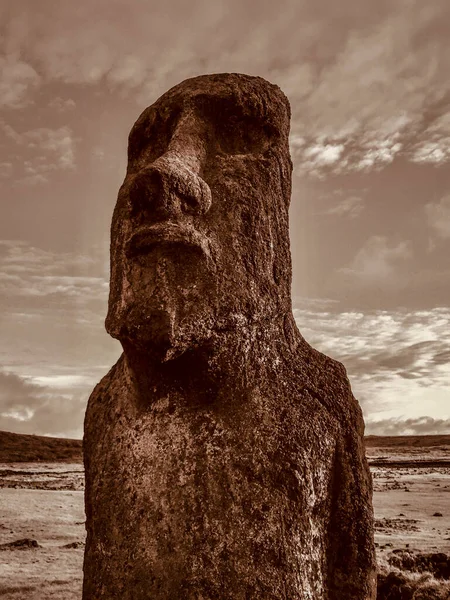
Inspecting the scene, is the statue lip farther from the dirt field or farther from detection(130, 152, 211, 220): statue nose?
the dirt field

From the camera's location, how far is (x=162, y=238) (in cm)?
279

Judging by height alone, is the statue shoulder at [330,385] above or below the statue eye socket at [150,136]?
below

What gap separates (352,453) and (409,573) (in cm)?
320

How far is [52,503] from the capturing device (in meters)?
12.6

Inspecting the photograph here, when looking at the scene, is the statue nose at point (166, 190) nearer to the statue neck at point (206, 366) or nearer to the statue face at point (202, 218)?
the statue face at point (202, 218)

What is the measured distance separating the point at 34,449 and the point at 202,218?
116 feet

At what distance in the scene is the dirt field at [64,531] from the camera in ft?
20.6

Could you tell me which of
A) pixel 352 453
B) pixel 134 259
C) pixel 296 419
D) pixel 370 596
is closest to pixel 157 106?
pixel 134 259

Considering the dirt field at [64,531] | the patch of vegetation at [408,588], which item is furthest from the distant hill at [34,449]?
the patch of vegetation at [408,588]

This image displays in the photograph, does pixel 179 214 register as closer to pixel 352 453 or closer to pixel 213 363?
pixel 213 363

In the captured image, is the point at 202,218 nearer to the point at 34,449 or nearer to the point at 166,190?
the point at 166,190

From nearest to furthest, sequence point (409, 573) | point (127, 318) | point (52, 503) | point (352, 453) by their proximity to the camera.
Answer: point (127, 318), point (352, 453), point (409, 573), point (52, 503)

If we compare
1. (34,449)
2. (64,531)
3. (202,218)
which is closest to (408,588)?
(202,218)

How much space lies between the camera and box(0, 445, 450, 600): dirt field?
629cm
